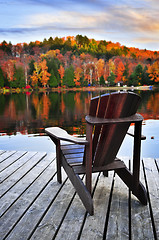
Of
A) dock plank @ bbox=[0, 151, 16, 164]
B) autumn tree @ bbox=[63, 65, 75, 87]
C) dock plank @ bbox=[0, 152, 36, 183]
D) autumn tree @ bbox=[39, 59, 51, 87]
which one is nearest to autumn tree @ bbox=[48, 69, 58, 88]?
autumn tree @ bbox=[39, 59, 51, 87]

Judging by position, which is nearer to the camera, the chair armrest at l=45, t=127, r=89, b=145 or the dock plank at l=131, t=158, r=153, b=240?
the dock plank at l=131, t=158, r=153, b=240

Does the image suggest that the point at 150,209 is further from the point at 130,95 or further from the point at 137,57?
the point at 137,57

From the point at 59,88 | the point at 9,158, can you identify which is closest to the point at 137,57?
the point at 59,88

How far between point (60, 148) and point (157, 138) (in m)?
4.38

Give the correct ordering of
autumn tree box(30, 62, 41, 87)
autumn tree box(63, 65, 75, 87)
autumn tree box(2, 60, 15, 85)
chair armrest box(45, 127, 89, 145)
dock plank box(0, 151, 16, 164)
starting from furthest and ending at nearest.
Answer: autumn tree box(63, 65, 75, 87) < autumn tree box(30, 62, 41, 87) < autumn tree box(2, 60, 15, 85) < dock plank box(0, 151, 16, 164) < chair armrest box(45, 127, 89, 145)

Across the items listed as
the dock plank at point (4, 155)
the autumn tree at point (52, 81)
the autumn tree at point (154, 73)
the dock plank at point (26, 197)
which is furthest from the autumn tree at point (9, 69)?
the dock plank at point (26, 197)

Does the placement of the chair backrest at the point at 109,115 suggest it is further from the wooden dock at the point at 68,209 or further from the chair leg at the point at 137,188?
the wooden dock at the point at 68,209

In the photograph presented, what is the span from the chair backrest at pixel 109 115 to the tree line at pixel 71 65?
3804cm

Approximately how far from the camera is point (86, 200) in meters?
1.86

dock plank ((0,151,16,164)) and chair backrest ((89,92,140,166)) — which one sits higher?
chair backrest ((89,92,140,166))

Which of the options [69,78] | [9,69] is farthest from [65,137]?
[69,78]

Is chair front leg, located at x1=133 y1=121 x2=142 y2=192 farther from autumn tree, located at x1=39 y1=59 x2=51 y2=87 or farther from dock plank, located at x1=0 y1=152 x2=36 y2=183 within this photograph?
autumn tree, located at x1=39 y1=59 x2=51 y2=87

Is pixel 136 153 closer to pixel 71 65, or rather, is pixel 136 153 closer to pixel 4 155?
pixel 4 155

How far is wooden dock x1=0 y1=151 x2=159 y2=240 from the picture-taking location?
1669mm
